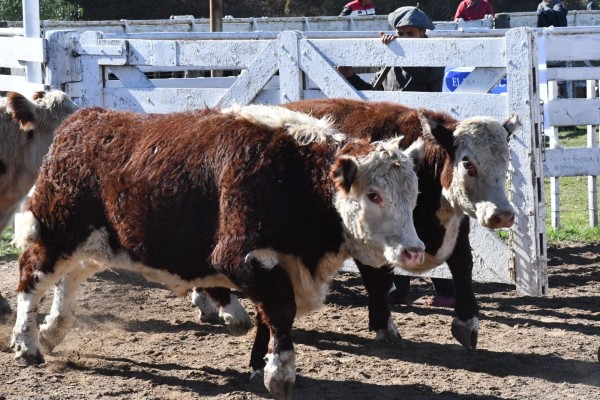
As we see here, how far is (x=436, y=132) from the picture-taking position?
261 inches

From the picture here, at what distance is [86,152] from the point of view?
639 cm

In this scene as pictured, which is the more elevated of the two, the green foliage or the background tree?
the background tree

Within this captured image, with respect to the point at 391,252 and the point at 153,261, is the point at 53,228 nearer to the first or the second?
the point at 153,261

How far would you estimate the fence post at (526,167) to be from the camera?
755 cm

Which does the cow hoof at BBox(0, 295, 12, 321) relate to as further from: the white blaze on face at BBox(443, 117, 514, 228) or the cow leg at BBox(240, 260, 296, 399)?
the white blaze on face at BBox(443, 117, 514, 228)

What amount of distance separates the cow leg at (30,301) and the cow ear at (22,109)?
52.9 inches

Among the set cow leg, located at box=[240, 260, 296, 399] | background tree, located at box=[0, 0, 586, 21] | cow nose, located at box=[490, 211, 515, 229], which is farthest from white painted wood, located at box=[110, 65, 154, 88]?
background tree, located at box=[0, 0, 586, 21]

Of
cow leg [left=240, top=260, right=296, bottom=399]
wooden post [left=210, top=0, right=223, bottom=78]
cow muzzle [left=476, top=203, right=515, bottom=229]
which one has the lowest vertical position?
cow leg [left=240, top=260, right=296, bottom=399]

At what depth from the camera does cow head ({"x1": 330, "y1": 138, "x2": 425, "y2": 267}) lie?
542 cm

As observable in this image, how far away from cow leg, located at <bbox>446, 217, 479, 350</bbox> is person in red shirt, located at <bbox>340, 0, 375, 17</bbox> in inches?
475

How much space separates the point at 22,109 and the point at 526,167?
3.69m

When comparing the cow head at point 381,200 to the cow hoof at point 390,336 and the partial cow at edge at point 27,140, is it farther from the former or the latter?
the partial cow at edge at point 27,140

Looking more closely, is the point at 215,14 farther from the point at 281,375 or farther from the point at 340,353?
the point at 281,375

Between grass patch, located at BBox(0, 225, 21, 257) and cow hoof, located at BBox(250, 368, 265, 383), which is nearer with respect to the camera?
cow hoof, located at BBox(250, 368, 265, 383)
